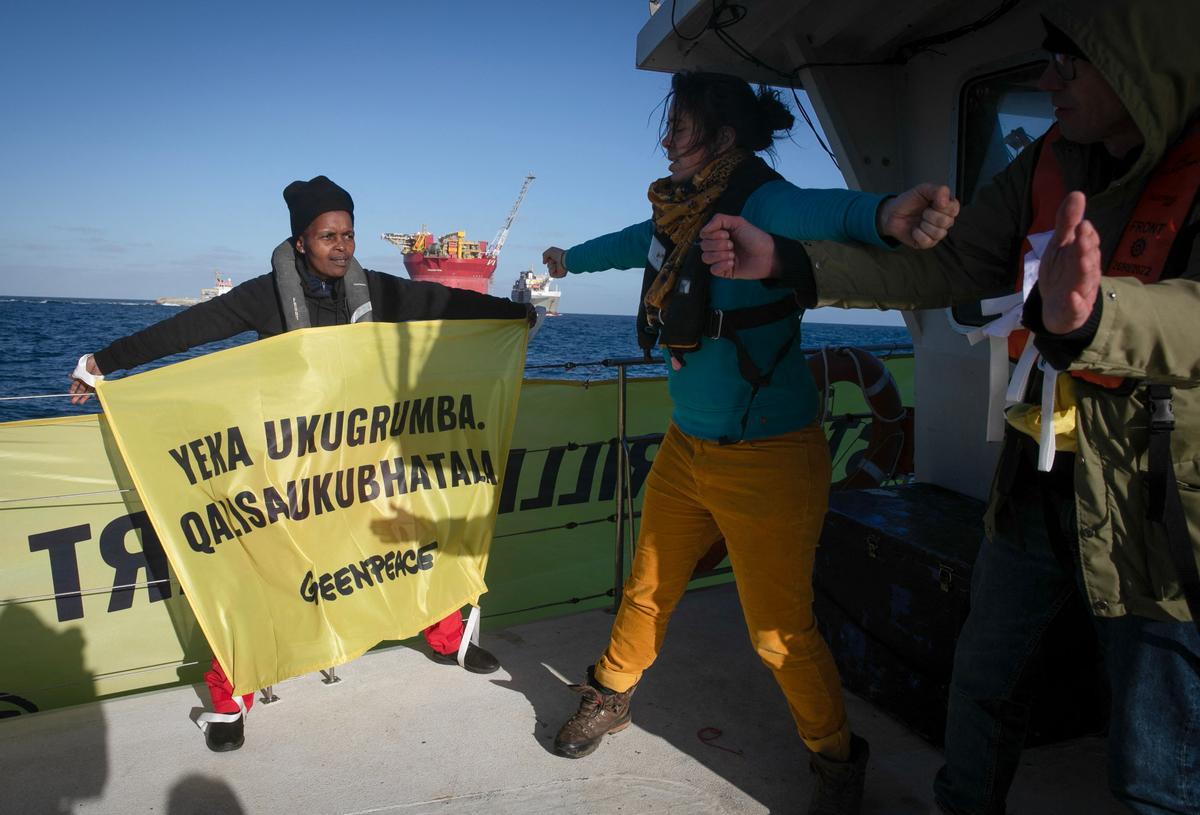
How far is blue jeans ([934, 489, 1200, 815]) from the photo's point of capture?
1.58 meters

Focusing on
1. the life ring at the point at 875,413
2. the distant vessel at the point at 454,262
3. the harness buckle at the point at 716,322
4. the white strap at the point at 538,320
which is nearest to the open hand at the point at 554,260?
the white strap at the point at 538,320

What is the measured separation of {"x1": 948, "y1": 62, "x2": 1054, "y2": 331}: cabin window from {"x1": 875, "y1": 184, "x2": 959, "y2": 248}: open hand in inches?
71.2

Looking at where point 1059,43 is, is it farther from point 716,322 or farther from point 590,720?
point 590,720

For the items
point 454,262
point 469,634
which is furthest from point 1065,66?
point 454,262

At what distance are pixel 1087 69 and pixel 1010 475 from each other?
916mm

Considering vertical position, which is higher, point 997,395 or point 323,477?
point 997,395

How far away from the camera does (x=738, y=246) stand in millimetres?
1873

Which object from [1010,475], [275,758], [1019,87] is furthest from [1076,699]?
[275,758]

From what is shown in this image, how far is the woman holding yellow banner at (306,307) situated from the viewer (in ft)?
10.0

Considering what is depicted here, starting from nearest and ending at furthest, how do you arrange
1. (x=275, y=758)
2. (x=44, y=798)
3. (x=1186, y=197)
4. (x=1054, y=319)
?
1. (x=1054, y=319)
2. (x=1186, y=197)
3. (x=44, y=798)
4. (x=275, y=758)

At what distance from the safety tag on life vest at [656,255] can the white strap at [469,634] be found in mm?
1824

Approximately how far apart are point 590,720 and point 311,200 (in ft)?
8.03

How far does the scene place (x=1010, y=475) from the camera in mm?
1899

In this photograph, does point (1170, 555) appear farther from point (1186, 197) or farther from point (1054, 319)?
point (1186, 197)
